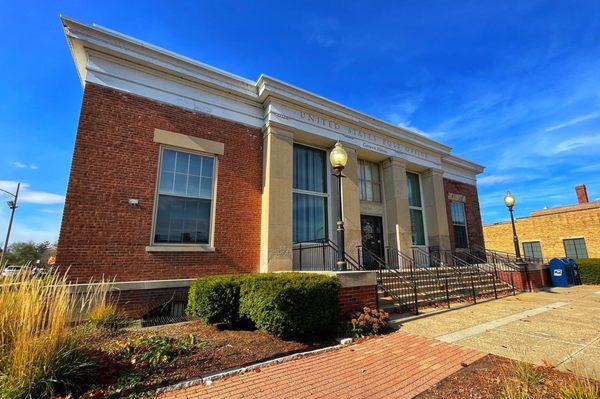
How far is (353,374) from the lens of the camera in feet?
13.2

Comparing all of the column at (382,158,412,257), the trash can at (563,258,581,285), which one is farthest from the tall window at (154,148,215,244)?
the trash can at (563,258,581,285)

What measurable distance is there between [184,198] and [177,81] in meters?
3.79

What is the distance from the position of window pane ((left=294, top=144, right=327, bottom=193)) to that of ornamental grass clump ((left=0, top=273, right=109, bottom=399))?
8.41 metres

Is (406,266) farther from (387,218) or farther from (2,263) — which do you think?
(2,263)

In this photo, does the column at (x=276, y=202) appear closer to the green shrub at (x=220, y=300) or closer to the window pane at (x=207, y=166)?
the window pane at (x=207, y=166)

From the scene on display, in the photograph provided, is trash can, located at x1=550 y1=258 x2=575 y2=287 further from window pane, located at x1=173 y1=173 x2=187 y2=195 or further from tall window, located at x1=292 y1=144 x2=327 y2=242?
window pane, located at x1=173 y1=173 x2=187 y2=195

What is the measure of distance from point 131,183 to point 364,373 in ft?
24.2

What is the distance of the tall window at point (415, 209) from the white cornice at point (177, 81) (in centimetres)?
532

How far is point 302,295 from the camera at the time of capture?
5262 millimetres

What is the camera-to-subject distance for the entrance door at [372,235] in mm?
13094

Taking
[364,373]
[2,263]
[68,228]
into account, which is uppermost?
[68,228]

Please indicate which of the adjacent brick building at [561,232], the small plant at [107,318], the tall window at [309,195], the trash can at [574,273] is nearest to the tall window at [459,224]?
the trash can at [574,273]

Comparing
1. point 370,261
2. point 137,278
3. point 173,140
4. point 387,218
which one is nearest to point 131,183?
point 173,140

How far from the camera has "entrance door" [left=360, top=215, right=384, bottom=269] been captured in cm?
1309
